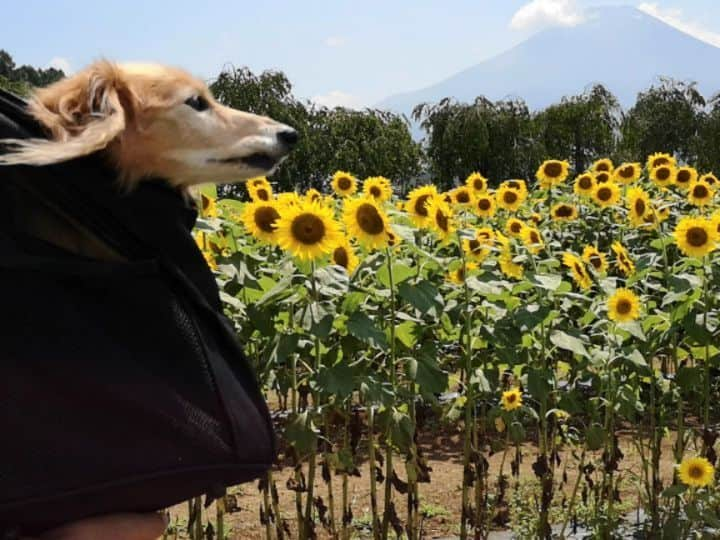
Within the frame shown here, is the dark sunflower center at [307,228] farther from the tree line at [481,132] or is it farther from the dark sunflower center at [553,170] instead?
the tree line at [481,132]

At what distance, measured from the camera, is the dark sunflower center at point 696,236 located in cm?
347

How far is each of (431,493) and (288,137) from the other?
3385 millimetres

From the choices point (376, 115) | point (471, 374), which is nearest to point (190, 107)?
point (471, 374)

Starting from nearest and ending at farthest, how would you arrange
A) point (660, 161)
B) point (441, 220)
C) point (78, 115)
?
point (78, 115) → point (441, 220) → point (660, 161)

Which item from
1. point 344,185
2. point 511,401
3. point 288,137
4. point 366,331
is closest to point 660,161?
point 344,185

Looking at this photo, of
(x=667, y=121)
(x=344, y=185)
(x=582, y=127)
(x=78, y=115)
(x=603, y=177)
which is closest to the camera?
(x=78, y=115)

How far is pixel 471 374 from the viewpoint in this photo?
3.28m

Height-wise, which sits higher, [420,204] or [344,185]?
[344,185]

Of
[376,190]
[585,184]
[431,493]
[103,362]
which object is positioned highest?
[585,184]

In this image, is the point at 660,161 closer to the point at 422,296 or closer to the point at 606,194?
the point at 606,194

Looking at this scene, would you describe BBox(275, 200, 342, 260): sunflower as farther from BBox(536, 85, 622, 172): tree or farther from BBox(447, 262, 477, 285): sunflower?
BBox(536, 85, 622, 172): tree

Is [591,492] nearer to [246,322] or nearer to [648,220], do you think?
[648,220]

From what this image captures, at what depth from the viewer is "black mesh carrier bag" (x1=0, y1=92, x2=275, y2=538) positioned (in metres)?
1.05

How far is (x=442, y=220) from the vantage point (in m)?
3.12
